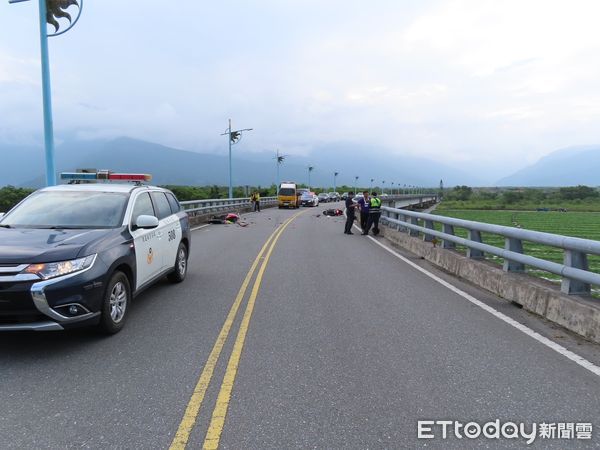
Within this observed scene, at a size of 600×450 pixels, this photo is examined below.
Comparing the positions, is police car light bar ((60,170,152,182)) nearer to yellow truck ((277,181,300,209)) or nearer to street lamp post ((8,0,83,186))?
street lamp post ((8,0,83,186))

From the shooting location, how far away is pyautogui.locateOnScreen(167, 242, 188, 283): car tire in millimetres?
8281

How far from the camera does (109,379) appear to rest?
4.16 meters

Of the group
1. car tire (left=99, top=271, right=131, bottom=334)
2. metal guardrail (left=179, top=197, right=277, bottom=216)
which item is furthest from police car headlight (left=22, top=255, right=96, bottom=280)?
metal guardrail (left=179, top=197, right=277, bottom=216)

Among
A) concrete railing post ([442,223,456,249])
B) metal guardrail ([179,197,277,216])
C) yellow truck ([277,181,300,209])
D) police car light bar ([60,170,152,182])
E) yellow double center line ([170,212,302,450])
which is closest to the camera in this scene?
yellow double center line ([170,212,302,450])

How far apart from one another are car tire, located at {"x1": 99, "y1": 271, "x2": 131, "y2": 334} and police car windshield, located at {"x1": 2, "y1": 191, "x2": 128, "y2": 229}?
0.81 metres

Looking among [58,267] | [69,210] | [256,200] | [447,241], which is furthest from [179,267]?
[256,200]

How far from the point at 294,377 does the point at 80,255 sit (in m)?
2.55

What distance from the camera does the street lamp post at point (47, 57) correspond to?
1406 cm

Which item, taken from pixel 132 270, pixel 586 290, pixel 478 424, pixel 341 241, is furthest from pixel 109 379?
pixel 341 241

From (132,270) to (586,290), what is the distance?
19.1 ft

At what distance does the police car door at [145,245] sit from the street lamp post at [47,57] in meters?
8.92

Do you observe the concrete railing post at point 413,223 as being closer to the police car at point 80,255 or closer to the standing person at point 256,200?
the police car at point 80,255

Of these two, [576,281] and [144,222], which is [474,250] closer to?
[576,281]

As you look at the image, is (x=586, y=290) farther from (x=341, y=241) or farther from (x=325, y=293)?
(x=341, y=241)
